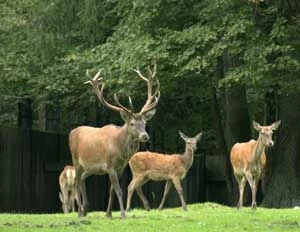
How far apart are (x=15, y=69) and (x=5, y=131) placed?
9.81 feet

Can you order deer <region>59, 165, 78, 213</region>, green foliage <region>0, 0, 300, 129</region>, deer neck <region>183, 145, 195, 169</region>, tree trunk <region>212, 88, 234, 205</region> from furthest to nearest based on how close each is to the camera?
tree trunk <region>212, 88, 234, 205</region> < deer <region>59, 165, 78, 213</region> < green foliage <region>0, 0, 300, 129</region> < deer neck <region>183, 145, 195, 169</region>

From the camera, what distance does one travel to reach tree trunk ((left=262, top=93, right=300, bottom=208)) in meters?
18.7

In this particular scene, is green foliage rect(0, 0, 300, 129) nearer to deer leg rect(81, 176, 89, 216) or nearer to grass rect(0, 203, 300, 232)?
grass rect(0, 203, 300, 232)

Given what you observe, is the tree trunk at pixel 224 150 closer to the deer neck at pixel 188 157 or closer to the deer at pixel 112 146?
the deer neck at pixel 188 157

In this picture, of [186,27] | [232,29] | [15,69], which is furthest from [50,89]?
[232,29]

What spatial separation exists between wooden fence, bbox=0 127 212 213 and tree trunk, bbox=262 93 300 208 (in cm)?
433

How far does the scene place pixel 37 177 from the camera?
20141 mm

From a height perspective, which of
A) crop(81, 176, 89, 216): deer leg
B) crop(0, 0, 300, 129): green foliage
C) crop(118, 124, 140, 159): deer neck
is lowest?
crop(81, 176, 89, 216): deer leg

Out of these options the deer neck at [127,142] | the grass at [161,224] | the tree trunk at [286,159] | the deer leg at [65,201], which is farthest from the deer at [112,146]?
the tree trunk at [286,159]

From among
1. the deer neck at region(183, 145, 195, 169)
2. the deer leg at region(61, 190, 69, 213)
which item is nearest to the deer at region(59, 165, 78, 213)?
the deer leg at region(61, 190, 69, 213)

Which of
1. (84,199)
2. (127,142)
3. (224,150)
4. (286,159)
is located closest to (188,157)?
(286,159)

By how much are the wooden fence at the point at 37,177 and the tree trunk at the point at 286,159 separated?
433cm

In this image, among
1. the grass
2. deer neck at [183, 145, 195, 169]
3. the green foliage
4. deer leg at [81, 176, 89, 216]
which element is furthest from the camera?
the green foliage

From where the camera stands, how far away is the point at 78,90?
23125 mm
